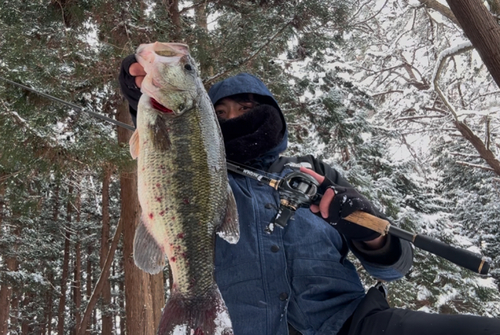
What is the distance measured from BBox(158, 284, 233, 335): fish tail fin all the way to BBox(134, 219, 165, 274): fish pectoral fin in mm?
203

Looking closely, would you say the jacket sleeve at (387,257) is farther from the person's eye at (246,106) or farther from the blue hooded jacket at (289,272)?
the person's eye at (246,106)

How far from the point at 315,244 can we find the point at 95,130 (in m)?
4.20

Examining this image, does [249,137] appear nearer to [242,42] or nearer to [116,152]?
[116,152]

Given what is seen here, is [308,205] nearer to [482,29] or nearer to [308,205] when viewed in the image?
[308,205]

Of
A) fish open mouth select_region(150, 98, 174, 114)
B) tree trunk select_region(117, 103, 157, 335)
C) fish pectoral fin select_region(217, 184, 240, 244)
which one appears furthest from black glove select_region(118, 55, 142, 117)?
tree trunk select_region(117, 103, 157, 335)

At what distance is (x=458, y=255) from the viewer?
1.85m

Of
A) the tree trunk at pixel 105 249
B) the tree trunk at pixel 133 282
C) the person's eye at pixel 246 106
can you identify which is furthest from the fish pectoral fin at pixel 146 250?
the tree trunk at pixel 105 249

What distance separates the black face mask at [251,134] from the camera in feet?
8.48

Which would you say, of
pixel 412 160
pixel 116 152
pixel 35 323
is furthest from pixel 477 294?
pixel 35 323

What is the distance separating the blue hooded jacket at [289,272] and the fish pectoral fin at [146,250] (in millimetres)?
427

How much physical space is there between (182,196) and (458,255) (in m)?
1.29

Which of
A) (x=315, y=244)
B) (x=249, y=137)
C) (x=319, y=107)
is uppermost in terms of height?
(x=319, y=107)

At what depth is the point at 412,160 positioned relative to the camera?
10906 mm

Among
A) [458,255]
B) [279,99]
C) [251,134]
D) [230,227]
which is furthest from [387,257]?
[279,99]
